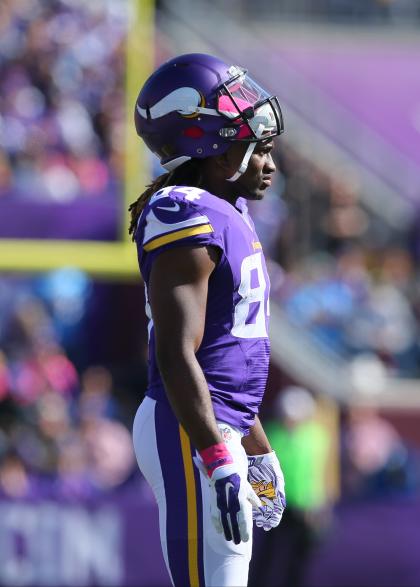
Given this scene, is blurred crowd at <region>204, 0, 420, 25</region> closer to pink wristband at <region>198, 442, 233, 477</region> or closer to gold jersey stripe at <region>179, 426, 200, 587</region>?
gold jersey stripe at <region>179, 426, 200, 587</region>

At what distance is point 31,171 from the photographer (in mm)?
10672

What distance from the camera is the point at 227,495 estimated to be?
3398mm

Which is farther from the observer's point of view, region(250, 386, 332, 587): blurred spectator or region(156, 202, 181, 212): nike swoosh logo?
region(250, 386, 332, 587): blurred spectator

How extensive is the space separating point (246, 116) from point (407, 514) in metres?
5.37

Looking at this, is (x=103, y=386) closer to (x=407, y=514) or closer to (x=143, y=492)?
(x=143, y=492)

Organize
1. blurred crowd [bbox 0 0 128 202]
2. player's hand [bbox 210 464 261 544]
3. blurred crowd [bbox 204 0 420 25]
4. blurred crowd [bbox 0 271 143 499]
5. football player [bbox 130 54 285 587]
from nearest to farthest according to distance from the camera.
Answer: player's hand [bbox 210 464 261 544]
football player [bbox 130 54 285 587]
blurred crowd [bbox 0 271 143 499]
blurred crowd [bbox 0 0 128 202]
blurred crowd [bbox 204 0 420 25]

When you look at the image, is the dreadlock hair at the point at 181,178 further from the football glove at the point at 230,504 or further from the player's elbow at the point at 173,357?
the football glove at the point at 230,504

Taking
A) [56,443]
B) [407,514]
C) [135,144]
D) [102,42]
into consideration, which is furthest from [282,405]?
[102,42]

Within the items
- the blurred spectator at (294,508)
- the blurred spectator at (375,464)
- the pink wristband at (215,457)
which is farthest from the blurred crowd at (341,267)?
the pink wristband at (215,457)

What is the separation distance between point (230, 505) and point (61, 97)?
860cm

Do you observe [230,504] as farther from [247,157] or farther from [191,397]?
[247,157]

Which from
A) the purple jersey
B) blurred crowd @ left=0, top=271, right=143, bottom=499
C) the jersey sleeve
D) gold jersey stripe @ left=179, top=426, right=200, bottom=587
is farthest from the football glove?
blurred crowd @ left=0, top=271, right=143, bottom=499

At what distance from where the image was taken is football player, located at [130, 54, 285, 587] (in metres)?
3.52

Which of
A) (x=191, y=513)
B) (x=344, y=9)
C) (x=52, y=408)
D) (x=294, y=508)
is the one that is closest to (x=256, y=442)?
(x=191, y=513)
